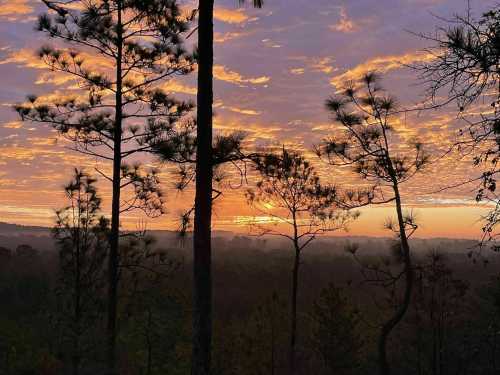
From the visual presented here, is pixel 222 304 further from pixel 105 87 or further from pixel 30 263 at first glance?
pixel 105 87

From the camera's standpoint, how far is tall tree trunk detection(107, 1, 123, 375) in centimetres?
1342

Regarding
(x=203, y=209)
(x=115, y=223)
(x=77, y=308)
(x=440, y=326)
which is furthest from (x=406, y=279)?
(x=440, y=326)

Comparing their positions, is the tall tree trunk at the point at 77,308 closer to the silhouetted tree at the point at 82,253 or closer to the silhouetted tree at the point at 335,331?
the silhouetted tree at the point at 82,253

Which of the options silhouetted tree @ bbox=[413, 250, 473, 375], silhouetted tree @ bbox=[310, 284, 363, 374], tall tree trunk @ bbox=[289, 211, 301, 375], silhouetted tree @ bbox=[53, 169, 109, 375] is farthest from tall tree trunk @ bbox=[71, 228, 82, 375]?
silhouetted tree @ bbox=[413, 250, 473, 375]

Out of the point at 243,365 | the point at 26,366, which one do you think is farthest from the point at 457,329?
the point at 26,366

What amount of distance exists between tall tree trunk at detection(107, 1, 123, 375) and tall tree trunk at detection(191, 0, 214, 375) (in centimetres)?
531

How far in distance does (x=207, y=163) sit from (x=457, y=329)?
3819 centimetres

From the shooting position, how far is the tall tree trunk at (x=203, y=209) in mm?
8648

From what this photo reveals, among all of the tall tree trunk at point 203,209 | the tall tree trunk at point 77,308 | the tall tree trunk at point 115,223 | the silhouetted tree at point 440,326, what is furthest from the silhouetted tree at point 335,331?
the tall tree trunk at point 203,209

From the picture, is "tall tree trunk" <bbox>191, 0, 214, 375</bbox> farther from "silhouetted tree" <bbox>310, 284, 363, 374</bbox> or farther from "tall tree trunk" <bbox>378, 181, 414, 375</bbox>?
"silhouetted tree" <bbox>310, 284, 363, 374</bbox>

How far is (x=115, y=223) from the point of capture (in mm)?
13594

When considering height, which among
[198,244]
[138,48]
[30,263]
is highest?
[138,48]

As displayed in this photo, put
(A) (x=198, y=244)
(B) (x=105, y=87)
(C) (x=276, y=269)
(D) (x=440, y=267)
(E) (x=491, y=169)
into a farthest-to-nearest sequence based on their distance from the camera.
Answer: (C) (x=276, y=269) → (D) (x=440, y=267) → (B) (x=105, y=87) → (A) (x=198, y=244) → (E) (x=491, y=169)

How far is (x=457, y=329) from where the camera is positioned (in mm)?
40469
